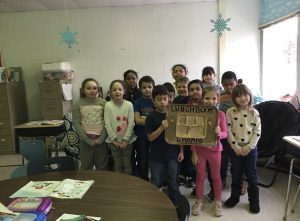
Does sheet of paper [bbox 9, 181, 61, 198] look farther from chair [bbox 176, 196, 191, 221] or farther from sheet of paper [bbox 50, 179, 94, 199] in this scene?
chair [bbox 176, 196, 191, 221]

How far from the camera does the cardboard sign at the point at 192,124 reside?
2.09 metres

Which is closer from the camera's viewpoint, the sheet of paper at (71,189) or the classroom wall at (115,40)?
the sheet of paper at (71,189)

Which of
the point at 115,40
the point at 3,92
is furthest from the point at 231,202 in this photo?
the point at 3,92

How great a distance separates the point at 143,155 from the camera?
2756 mm

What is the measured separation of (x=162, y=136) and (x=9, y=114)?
3680 millimetres

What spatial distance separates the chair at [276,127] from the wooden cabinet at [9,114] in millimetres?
4138

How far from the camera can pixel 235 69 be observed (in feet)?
16.4

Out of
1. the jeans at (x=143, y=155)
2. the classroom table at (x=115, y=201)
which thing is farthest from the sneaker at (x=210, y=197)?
the classroom table at (x=115, y=201)

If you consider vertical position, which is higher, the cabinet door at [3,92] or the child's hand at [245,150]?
the cabinet door at [3,92]

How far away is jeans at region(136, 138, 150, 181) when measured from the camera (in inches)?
107

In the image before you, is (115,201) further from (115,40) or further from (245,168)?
(115,40)

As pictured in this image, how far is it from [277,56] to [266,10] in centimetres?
80

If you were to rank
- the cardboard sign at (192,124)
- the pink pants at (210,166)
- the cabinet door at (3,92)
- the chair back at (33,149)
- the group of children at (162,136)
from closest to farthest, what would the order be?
the cardboard sign at (192,124), the group of children at (162,136), the pink pants at (210,166), the chair back at (33,149), the cabinet door at (3,92)

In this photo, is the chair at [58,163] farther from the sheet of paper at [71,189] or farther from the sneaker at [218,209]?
the sneaker at [218,209]
